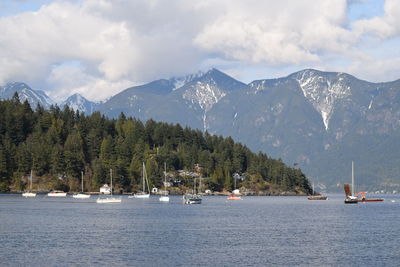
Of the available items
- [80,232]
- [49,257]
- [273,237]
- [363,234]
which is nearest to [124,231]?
[80,232]

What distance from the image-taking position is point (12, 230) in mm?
113812

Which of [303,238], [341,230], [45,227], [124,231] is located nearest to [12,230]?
[45,227]

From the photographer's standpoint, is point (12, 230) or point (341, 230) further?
point (341, 230)

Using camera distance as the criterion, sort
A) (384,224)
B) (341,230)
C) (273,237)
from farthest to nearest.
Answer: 1. (384,224)
2. (341,230)
3. (273,237)

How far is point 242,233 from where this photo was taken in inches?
4500

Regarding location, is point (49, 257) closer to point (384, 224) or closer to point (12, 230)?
point (12, 230)

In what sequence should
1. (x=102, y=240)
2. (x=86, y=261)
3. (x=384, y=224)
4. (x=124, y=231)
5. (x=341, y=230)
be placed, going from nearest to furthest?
(x=86, y=261), (x=102, y=240), (x=124, y=231), (x=341, y=230), (x=384, y=224)

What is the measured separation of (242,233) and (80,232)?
27905 millimetres

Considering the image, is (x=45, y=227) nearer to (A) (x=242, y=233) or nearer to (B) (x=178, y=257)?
(A) (x=242, y=233)

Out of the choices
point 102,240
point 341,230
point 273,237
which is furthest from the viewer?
point 341,230

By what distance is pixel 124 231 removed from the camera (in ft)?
379

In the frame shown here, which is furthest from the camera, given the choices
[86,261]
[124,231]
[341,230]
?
[341,230]

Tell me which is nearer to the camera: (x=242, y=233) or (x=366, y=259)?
(x=366, y=259)

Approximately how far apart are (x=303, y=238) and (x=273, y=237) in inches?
195
